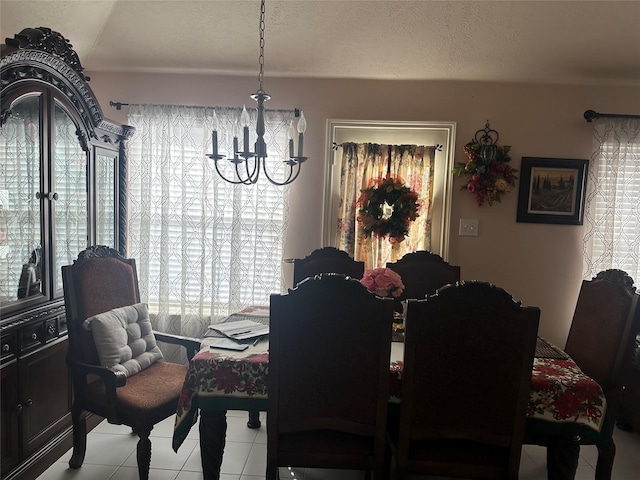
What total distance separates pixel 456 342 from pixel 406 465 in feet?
1.67

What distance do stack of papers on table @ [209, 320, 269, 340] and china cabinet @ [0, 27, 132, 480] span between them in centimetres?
84

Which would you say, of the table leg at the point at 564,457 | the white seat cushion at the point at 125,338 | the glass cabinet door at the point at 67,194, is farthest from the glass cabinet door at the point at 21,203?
the table leg at the point at 564,457

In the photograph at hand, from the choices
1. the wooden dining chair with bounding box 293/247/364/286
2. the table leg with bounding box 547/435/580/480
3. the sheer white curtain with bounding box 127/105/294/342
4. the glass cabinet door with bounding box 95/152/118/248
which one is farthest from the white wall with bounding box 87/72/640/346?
the table leg with bounding box 547/435/580/480

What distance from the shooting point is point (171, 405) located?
2076 mm

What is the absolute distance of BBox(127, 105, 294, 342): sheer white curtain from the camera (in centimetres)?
318

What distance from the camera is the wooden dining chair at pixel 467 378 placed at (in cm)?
148

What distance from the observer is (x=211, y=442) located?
1.76 meters

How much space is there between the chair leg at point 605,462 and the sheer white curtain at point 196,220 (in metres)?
2.18

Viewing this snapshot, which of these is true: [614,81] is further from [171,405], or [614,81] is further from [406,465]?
[171,405]

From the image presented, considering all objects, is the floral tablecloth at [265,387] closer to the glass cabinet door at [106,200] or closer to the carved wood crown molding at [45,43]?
the glass cabinet door at [106,200]

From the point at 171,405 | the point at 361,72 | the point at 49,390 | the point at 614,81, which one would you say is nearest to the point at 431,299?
the point at 171,405

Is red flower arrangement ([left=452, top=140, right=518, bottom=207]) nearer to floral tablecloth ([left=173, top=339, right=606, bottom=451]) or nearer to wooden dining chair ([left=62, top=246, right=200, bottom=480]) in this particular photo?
floral tablecloth ([left=173, top=339, right=606, bottom=451])

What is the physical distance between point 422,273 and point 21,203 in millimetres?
2266

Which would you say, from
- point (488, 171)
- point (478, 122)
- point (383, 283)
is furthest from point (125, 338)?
point (478, 122)
